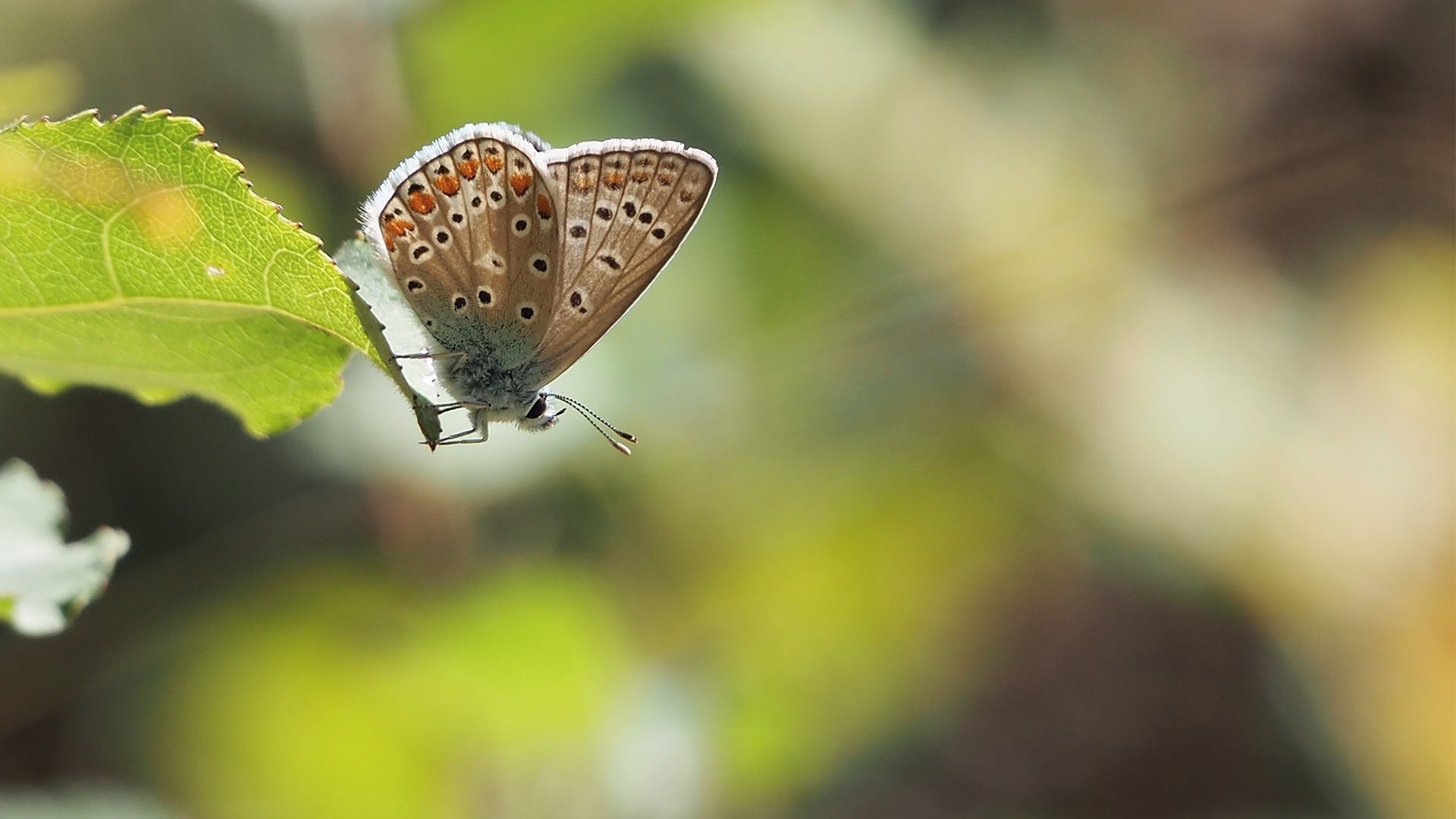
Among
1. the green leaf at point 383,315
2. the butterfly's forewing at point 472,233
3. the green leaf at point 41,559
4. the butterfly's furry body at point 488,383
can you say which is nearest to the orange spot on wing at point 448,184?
the butterfly's forewing at point 472,233

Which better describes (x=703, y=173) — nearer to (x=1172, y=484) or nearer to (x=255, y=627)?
(x=255, y=627)

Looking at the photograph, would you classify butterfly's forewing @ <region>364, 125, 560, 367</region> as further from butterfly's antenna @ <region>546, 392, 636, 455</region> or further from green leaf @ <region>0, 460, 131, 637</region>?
green leaf @ <region>0, 460, 131, 637</region>

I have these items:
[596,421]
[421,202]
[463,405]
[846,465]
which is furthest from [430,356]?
[846,465]

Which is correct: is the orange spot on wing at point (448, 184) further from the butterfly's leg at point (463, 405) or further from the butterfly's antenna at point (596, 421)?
the butterfly's antenna at point (596, 421)

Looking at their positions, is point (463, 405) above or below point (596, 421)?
below

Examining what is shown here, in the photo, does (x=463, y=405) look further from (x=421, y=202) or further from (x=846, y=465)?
(x=846, y=465)

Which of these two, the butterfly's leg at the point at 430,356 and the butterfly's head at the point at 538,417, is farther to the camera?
the butterfly's head at the point at 538,417

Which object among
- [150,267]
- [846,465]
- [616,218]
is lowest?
[150,267]

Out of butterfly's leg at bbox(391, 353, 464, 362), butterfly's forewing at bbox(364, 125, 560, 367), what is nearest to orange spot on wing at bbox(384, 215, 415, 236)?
butterfly's forewing at bbox(364, 125, 560, 367)
